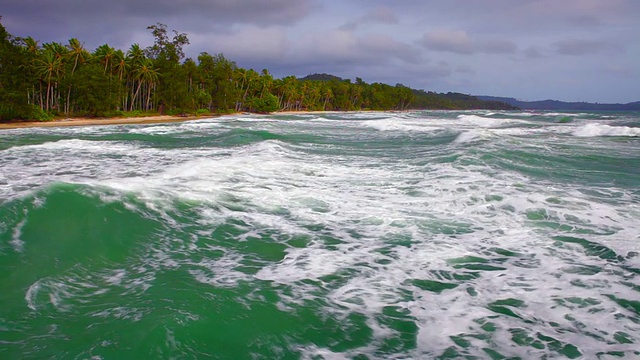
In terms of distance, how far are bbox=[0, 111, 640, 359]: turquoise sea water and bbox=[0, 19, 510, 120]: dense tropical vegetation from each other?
31.1 meters

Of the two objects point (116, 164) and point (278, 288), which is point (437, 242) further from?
point (116, 164)

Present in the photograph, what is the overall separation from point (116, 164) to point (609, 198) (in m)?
12.6

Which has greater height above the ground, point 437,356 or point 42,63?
point 42,63

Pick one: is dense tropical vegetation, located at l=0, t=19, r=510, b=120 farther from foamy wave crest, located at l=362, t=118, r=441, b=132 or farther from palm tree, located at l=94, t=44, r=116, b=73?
foamy wave crest, located at l=362, t=118, r=441, b=132

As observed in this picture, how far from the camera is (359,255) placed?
544cm

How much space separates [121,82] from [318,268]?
1973 inches

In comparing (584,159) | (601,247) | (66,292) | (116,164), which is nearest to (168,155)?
(116,164)

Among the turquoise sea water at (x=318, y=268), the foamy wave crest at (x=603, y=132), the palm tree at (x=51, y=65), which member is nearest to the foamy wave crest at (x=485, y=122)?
the foamy wave crest at (x=603, y=132)

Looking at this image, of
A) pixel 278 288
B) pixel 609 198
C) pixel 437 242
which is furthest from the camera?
pixel 609 198

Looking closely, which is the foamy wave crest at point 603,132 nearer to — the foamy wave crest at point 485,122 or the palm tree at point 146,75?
the foamy wave crest at point 485,122

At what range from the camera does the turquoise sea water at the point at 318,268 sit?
3.53 metres

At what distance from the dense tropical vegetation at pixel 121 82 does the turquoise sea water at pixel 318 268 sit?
31090 mm

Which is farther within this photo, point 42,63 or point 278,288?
point 42,63

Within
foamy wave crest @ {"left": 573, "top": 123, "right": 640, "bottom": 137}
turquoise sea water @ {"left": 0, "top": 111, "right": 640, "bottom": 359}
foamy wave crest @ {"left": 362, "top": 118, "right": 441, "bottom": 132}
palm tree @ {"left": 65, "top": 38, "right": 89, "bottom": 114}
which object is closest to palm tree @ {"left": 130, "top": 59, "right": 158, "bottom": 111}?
palm tree @ {"left": 65, "top": 38, "right": 89, "bottom": 114}
